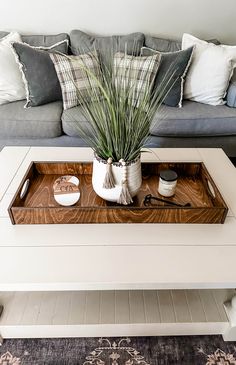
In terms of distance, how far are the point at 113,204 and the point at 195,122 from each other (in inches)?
42.7

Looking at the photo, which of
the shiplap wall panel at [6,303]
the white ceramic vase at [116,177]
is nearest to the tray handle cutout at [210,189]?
the white ceramic vase at [116,177]

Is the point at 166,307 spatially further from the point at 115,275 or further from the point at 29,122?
the point at 29,122

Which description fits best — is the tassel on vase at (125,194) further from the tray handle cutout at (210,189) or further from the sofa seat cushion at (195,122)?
the sofa seat cushion at (195,122)

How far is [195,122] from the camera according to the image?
1.79 metres

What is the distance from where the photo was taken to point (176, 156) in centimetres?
131

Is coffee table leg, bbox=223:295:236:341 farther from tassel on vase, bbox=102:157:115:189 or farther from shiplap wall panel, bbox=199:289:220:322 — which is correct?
tassel on vase, bbox=102:157:115:189

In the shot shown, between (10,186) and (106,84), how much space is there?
584mm

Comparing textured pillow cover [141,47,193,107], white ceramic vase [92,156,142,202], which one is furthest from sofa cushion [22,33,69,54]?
white ceramic vase [92,156,142,202]

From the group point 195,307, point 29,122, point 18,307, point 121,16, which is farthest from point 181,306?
point 121,16

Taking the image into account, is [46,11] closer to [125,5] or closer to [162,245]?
[125,5]

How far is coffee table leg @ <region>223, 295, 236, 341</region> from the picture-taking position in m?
0.97

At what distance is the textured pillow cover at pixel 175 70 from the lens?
184 cm

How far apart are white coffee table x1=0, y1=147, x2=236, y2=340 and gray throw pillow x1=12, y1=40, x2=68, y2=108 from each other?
832 mm

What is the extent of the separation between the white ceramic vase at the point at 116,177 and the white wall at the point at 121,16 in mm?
1843
